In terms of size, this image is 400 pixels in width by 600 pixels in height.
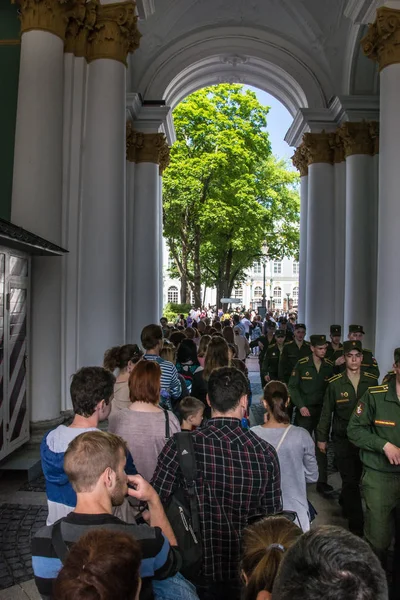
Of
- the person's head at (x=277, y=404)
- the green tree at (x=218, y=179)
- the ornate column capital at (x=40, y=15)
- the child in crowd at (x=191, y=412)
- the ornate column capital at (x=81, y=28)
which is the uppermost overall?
the green tree at (x=218, y=179)

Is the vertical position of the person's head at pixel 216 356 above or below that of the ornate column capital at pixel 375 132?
below

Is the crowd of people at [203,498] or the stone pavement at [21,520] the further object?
the stone pavement at [21,520]

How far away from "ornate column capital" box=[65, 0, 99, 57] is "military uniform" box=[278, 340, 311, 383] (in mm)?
6612

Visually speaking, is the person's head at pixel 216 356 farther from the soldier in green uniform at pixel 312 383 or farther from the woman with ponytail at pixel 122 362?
the soldier in green uniform at pixel 312 383

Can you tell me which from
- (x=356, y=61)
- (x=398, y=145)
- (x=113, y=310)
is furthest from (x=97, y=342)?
(x=356, y=61)

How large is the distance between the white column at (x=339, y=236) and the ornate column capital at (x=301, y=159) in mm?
1190

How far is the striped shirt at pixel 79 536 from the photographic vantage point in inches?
90.8

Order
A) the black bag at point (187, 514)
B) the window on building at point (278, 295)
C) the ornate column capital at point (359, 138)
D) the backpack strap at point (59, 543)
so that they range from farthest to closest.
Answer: the window on building at point (278, 295)
the ornate column capital at point (359, 138)
the black bag at point (187, 514)
the backpack strap at point (59, 543)

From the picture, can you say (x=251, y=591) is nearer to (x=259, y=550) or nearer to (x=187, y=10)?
(x=259, y=550)

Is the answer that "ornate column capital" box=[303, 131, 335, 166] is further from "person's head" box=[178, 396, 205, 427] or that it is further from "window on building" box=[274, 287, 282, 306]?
"window on building" box=[274, 287, 282, 306]

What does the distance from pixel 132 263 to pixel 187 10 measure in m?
8.06

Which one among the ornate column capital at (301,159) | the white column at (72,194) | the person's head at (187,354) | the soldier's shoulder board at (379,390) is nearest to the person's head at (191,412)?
the soldier's shoulder board at (379,390)

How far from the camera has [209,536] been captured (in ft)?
10.2

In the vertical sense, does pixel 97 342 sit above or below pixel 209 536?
above
